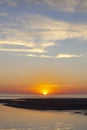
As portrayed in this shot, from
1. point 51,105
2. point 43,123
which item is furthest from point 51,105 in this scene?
point 43,123

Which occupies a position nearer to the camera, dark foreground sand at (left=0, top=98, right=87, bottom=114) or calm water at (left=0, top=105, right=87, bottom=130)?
calm water at (left=0, top=105, right=87, bottom=130)

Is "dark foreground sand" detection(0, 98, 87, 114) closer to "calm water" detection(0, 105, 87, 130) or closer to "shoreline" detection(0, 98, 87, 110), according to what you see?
"shoreline" detection(0, 98, 87, 110)

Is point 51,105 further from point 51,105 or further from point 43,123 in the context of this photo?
point 43,123

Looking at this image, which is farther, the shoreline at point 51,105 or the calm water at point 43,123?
the shoreline at point 51,105

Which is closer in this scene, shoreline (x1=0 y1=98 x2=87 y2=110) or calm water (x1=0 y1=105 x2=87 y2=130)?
calm water (x1=0 y1=105 x2=87 y2=130)

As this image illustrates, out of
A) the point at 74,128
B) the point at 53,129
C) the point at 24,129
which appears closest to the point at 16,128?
the point at 24,129

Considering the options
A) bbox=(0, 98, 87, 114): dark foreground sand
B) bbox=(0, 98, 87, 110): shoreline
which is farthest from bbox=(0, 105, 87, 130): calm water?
bbox=(0, 98, 87, 110): shoreline

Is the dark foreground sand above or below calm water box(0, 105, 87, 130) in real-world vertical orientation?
above

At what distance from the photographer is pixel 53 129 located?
24.3m

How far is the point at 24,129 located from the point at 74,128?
13.3ft

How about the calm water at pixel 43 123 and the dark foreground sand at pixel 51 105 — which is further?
the dark foreground sand at pixel 51 105

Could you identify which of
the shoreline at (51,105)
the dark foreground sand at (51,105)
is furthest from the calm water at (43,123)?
the shoreline at (51,105)

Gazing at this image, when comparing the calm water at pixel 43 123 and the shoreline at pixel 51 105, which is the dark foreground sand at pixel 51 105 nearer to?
the shoreline at pixel 51 105

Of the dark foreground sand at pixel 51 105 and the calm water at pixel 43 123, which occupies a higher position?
the dark foreground sand at pixel 51 105
